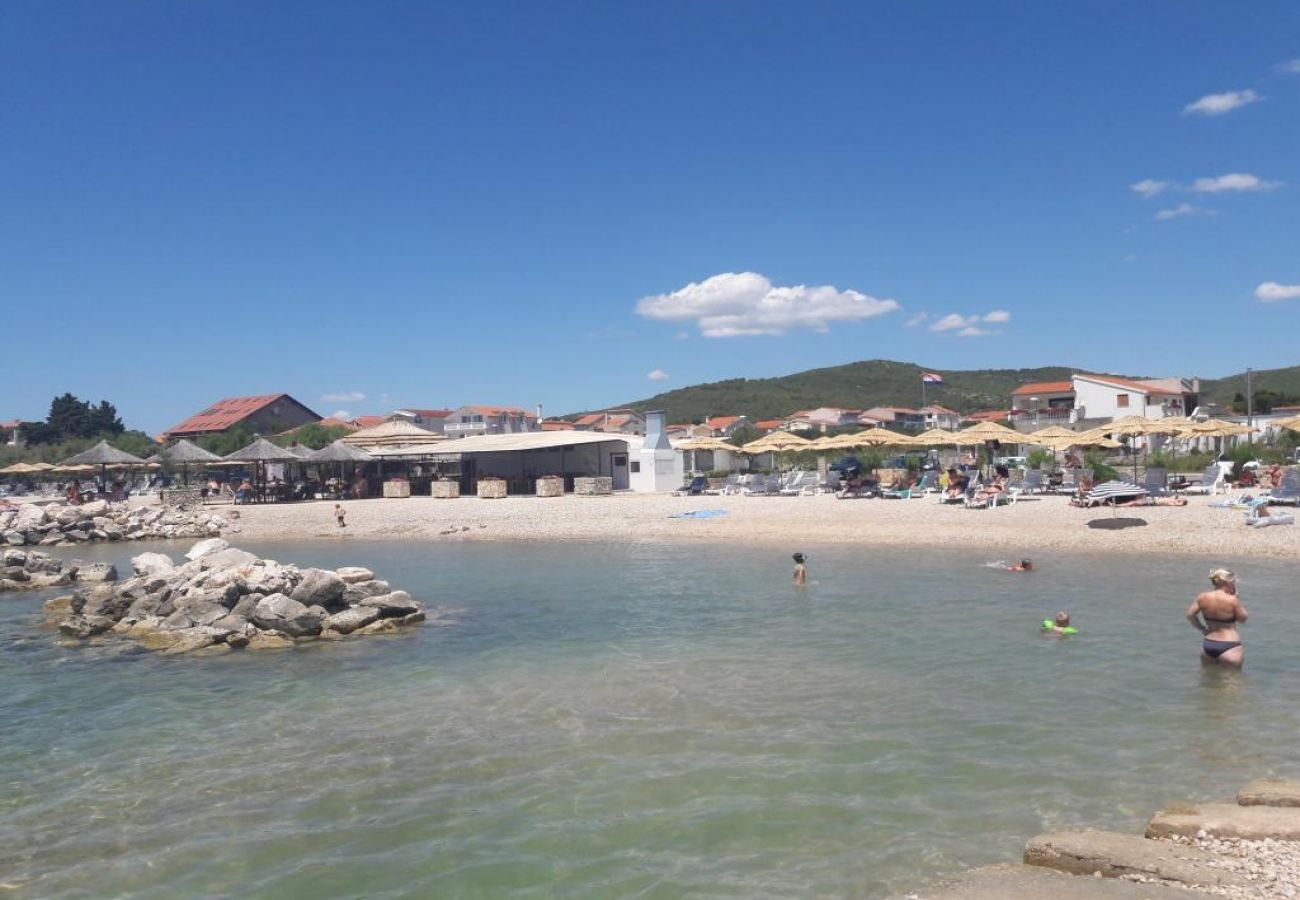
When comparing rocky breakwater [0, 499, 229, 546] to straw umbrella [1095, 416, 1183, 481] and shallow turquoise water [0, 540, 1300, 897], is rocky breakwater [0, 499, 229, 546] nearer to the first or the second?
shallow turquoise water [0, 540, 1300, 897]

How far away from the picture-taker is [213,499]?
4044cm

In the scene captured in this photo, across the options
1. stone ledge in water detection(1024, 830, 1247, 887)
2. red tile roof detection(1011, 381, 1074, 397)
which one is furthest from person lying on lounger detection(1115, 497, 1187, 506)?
red tile roof detection(1011, 381, 1074, 397)

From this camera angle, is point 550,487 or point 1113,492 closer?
point 1113,492

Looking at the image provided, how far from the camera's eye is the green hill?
10750cm

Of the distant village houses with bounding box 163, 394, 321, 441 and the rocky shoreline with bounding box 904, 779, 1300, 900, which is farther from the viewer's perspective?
the distant village houses with bounding box 163, 394, 321, 441

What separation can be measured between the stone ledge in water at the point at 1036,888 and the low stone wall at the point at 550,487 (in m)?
30.1

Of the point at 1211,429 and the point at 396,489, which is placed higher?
the point at 1211,429

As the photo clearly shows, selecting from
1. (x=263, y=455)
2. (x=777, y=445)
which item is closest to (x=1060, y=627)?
(x=777, y=445)

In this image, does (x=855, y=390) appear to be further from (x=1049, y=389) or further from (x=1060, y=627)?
(x=1060, y=627)

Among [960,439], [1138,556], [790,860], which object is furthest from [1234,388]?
[790,860]

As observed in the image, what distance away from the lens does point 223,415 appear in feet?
267

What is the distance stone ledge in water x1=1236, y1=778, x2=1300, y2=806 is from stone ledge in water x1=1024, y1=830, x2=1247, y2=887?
912 millimetres

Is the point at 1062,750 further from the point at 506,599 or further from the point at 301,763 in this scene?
the point at 506,599

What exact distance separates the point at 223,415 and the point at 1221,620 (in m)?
83.9
